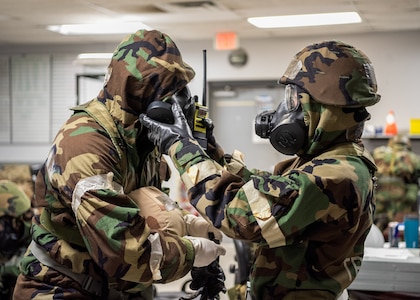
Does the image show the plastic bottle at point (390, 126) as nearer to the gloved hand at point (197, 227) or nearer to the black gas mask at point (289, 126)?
the gloved hand at point (197, 227)

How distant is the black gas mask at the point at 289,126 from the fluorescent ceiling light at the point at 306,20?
5042 mm

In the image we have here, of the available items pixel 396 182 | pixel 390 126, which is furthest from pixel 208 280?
pixel 390 126

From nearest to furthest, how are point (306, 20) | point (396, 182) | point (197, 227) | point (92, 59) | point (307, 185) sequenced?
point (307, 185)
point (197, 227)
point (396, 182)
point (306, 20)
point (92, 59)

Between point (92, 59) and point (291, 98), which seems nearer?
point (291, 98)

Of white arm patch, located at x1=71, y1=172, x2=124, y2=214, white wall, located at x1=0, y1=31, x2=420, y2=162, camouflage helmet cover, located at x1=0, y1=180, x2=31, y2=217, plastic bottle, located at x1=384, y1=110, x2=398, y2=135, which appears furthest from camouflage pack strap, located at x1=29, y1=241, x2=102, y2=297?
white wall, located at x1=0, y1=31, x2=420, y2=162

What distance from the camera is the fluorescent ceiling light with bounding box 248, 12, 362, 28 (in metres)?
7.00

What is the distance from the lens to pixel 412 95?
816 centimetres

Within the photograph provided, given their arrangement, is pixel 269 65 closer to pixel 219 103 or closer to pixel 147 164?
pixel 219 103

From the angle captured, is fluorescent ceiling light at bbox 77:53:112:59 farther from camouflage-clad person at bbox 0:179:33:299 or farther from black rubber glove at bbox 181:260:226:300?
black rubber glove at bbox 181:260:226:300

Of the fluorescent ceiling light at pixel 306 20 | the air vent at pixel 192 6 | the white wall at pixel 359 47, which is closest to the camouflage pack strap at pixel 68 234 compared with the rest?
the air vent at pixel 192 6

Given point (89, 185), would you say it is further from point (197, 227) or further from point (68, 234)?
point (197, 227)

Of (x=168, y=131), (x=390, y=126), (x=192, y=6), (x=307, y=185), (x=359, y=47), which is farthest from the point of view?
(x=359, y=47)

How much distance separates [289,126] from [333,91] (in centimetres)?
18

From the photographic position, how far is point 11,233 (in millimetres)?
3801
